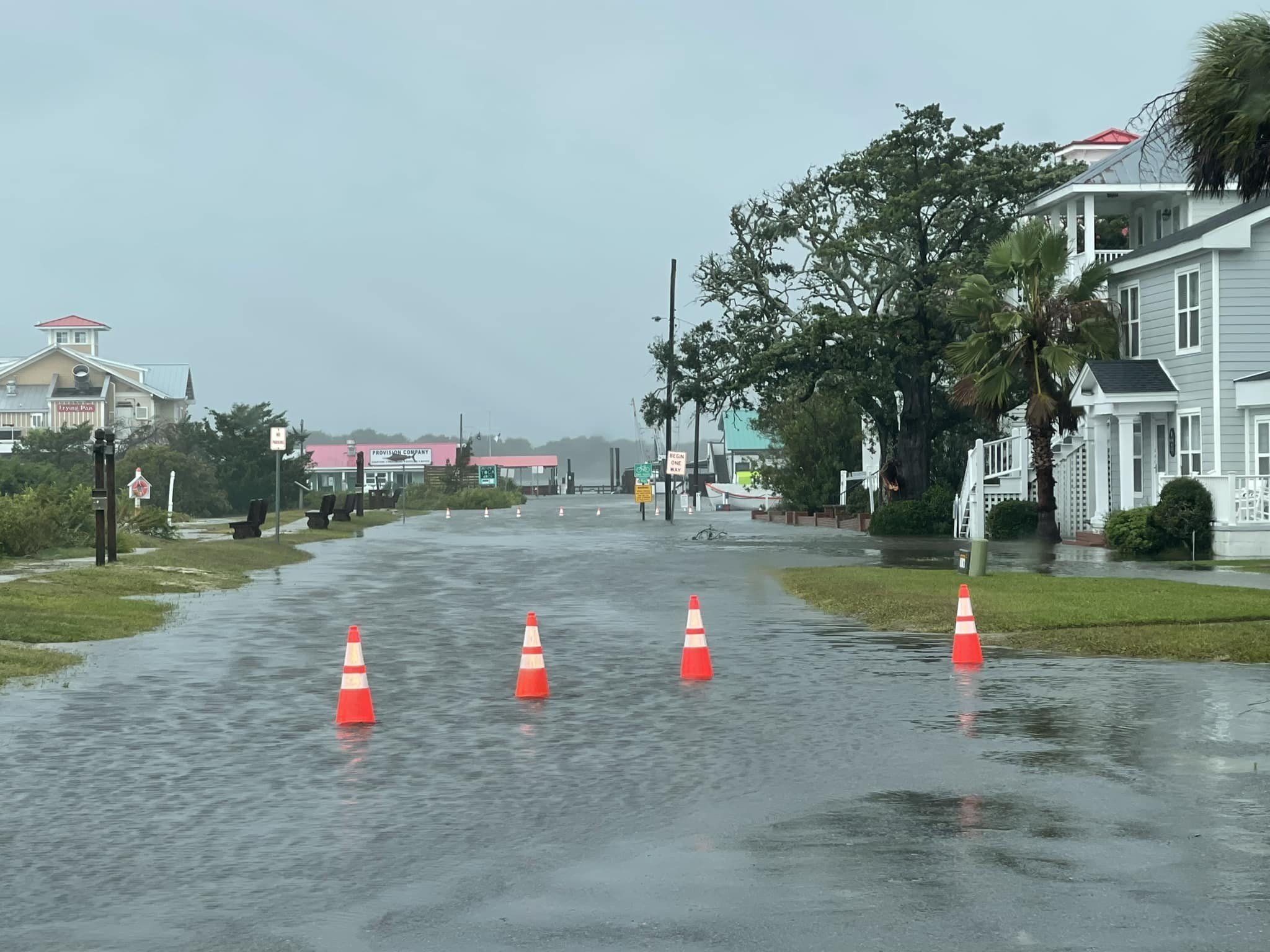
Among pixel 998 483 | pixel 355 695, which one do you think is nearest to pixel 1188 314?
pixel 998 483

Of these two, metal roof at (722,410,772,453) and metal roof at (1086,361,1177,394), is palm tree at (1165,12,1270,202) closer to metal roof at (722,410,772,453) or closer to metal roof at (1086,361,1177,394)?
metal roof at (1086,361,1177,394)

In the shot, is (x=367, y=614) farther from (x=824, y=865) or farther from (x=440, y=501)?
(x=440, y=501)

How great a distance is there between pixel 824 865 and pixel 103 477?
2530cm

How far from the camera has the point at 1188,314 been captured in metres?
39.1

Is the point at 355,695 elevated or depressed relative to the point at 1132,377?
depressed

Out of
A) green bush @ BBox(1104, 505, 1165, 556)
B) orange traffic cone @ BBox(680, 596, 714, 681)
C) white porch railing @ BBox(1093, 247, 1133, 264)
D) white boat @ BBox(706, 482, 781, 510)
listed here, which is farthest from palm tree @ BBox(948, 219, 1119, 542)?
white boat @ BBox(706, 482, 781, 510)

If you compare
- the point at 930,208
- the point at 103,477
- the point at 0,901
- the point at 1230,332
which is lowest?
the point at 0,901

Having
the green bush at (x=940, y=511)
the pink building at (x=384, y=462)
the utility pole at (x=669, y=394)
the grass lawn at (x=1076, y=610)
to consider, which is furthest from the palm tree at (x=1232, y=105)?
the pink building at (x=384, y=462)

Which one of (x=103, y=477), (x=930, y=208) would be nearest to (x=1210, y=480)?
(x=930, y=208)

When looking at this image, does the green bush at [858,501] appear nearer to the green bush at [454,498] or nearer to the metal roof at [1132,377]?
the metal roof at [1132,377]

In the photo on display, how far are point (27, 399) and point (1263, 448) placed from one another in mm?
90981

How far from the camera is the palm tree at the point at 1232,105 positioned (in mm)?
21484

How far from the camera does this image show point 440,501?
10188 cm

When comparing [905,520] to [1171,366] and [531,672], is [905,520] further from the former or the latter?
[531,672]
